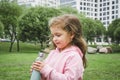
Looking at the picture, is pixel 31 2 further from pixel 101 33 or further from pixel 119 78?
pixel 119 78

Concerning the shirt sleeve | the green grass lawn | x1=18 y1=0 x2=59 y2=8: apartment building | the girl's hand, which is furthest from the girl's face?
x1=18 y1=0 x2=59 y2=8: apartment building

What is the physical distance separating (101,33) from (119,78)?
153 ft

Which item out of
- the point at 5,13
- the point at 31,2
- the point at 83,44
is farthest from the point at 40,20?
the point at 31,2

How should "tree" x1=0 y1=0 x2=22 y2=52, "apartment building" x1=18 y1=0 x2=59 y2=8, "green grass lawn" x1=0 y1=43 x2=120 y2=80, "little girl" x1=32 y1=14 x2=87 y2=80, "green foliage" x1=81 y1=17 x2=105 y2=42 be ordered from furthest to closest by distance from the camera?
"apartment building" x1=18 y1=0 x2=59 y2=8
"green foliage" x1=81 y1=17 x2=105 y2=42
"tree" x1=0 y1=0 x2=22 y2=52
"green grass lawn" x1=0 y1=43 x2=120 y2=80
"little girl" x1=32 y1=14 x2=87 y2=80

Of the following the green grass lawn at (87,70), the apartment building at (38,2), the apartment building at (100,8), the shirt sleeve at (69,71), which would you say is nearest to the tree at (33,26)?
the green grass lawn at (87,70)

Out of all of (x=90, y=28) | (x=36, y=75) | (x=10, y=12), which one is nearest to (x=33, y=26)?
(x=10, y=12)

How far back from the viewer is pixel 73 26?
8.61 ft

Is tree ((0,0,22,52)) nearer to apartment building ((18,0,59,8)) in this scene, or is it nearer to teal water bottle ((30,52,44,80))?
teal water bottle ((30,52,44,80))

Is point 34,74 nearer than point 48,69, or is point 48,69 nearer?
point 34,74

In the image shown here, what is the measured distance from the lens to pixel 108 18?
147 metres

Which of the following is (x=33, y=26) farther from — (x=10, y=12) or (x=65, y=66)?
(x=65, y=66)

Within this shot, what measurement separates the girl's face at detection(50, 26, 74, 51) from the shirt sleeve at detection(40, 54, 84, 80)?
6.0 inches

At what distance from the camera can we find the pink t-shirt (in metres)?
2.40

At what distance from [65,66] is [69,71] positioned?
0.29 ft
